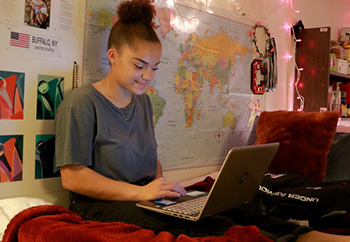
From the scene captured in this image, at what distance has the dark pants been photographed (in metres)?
1.00

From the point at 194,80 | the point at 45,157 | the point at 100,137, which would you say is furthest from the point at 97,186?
the point at 194,80

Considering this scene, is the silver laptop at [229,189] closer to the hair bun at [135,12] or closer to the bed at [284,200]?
the bed at [284,200]

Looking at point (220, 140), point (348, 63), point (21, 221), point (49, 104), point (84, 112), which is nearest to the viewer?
point (21, 221)

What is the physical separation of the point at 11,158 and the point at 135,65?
542mm

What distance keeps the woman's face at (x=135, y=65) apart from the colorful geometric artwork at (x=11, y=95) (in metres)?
0.33

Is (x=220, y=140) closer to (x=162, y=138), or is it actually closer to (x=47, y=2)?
(x=162, y=138)

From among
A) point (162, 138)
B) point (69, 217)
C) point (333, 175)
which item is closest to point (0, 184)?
point (69, 217)

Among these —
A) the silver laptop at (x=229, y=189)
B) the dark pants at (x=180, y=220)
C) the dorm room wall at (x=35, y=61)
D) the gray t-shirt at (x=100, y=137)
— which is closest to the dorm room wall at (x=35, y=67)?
the dorm room wall at (x=35, y=61)

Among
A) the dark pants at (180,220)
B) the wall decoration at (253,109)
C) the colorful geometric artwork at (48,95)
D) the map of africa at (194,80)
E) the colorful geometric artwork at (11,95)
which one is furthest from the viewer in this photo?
the wall decoration at (253,109)

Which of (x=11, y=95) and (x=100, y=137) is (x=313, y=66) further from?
(x=11, y=95)

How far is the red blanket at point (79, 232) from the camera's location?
887mm

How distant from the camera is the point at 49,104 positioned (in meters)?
1.44

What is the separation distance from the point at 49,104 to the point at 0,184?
327mm

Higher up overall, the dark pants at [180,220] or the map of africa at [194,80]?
the map of africa at [194,80]
